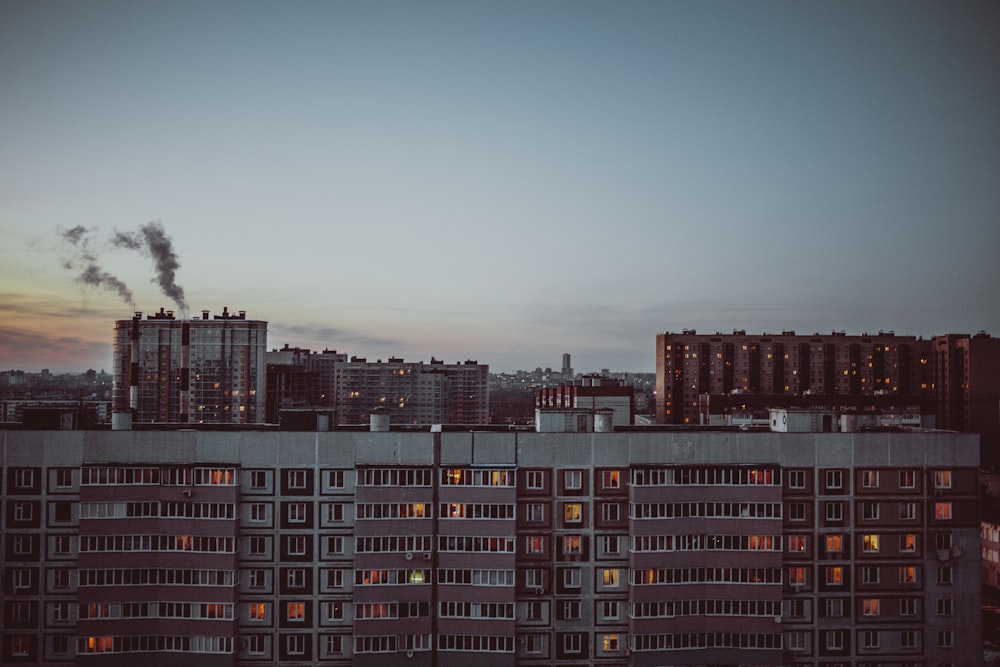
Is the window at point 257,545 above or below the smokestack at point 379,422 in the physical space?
below

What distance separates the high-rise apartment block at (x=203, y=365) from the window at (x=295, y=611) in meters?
89.7

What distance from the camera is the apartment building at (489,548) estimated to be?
3119 cm

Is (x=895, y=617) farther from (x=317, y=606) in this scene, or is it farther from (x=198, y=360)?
(x=198, y=360)

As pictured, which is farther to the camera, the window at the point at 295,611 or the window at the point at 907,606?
the window at the point at 907,606

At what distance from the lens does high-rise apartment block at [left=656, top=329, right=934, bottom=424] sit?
12581 cm

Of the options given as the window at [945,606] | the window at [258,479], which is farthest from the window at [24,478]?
the window at [945,606]

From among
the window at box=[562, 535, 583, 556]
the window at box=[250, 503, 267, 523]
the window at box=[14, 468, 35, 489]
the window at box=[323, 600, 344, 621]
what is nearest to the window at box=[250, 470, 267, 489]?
the window at box=[250, 503, 267, 523]

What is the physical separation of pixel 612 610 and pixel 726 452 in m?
7.72

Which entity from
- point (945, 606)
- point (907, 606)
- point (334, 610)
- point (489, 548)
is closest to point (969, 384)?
point (945, 606)

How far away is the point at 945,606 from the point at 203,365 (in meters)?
107

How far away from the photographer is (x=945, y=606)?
32438 mm

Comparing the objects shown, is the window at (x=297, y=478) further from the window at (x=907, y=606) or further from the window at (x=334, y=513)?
the window at (x=907, y=606)

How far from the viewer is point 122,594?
3086cm

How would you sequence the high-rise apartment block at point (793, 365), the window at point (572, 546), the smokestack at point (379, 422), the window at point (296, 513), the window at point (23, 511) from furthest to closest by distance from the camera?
the high-rise apartment block at point (793, 365), the smokestack at point (379, 422), the window at point (572, 546), the window at point (296, 513), the window at point (23, 511)
